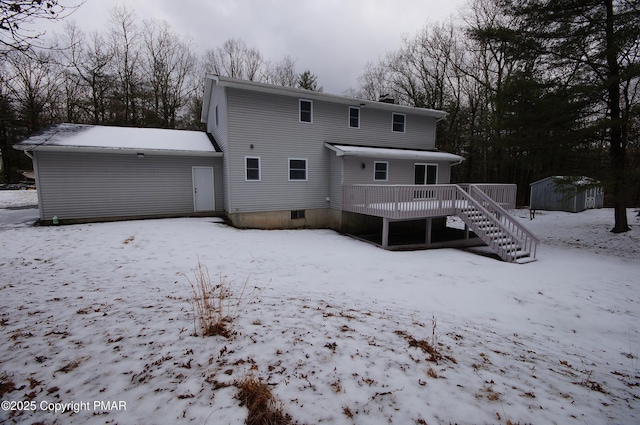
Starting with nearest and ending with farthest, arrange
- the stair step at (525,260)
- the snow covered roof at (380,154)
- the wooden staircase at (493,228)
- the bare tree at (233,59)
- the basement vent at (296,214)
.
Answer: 1. the stair step at (525,260)
2. the wooden staircase at (493,228)
3. the snow covered roof at (380,154)
4. the basement vent at (296,214)
5. the bare tree at (233,59)

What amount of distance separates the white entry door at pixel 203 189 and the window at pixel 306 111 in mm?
5028

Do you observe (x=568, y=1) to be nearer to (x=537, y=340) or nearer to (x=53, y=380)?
(x=537, y=340)

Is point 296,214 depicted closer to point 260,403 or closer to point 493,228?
point 493,228

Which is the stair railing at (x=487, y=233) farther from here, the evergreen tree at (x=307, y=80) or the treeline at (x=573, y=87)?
the evergreen tree at (x=307, y=80)

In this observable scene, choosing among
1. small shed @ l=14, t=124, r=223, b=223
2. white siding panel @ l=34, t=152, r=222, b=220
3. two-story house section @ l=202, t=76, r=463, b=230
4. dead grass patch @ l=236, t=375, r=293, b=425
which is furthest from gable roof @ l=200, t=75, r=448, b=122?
dead grass patch @ l=236, t=375, r=293, b=425

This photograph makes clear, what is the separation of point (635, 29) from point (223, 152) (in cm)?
1521

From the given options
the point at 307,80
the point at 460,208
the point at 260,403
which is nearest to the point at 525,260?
the point at 460,208

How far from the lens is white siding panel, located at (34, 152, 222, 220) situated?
35.8 ft

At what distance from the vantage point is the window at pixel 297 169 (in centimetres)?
1319

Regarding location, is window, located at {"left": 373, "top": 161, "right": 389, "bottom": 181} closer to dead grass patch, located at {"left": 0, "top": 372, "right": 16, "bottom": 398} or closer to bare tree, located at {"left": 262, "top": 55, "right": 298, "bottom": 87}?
dead grass patch, located at {"left": 0, "top": 372, "right": 16, "bottom": 398}

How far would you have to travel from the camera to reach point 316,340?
343 cm

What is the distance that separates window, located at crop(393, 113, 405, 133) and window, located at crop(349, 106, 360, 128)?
2398 mm

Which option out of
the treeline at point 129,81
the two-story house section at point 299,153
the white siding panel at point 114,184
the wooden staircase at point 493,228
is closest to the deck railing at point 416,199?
the wooden staircase at point 493,228

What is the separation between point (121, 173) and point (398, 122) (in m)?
13.7
